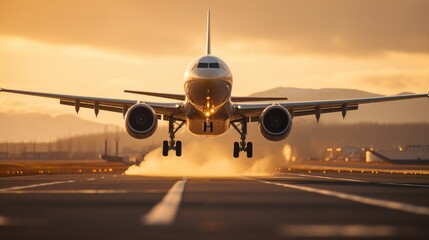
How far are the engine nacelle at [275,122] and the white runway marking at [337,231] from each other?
30.7m

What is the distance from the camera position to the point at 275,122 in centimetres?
4103

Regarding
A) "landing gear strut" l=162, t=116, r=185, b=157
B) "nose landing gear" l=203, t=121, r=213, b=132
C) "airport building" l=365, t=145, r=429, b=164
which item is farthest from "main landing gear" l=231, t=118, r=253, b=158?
"airport building" l=365, t=145, r=429, b=164

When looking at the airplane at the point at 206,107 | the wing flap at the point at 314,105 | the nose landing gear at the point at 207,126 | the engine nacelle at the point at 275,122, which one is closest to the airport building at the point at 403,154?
the wing flap at the point at 314,105

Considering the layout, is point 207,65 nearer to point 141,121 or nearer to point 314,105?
point 141,121

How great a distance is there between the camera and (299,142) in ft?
334

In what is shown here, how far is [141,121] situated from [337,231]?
103 ft

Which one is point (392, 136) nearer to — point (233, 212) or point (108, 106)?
point (108, 106)

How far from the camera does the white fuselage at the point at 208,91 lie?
38.3 m

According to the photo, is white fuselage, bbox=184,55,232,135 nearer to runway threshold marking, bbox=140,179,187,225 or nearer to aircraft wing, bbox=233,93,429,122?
aircraft wing, bbox=233,93,429,122

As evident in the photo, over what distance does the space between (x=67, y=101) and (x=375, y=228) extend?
129 feet

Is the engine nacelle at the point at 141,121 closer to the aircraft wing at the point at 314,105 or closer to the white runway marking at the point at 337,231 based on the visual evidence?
the aircraft wing at the point at 314,105

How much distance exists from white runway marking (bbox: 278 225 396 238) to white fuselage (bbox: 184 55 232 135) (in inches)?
1114

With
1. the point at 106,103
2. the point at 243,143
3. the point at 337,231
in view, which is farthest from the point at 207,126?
the point at 337,231

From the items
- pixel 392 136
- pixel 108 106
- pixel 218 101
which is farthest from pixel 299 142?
pixel 218 101
